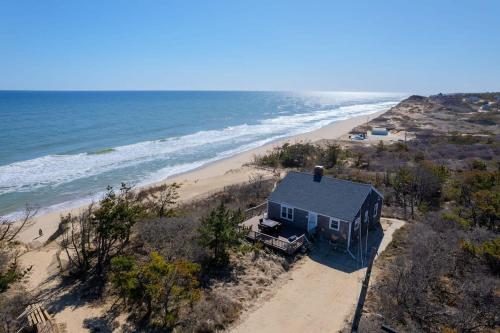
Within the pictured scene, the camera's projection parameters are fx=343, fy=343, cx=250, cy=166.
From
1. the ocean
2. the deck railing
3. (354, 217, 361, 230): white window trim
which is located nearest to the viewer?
the deck railing

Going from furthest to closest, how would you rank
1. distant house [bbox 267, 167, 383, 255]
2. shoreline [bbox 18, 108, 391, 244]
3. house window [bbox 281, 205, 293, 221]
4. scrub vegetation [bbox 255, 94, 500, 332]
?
shoreline [bbox 18, 108, 391, 244]
house window [bbox 281, 205, 293, 221]
distant house [bbox 267, 167, 383, 255]
scrub vegetation [bbox 255, 94, 500, 332]

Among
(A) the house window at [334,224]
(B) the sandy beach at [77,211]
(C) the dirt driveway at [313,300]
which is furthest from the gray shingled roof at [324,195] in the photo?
(B) the sandy beach at [77,211]

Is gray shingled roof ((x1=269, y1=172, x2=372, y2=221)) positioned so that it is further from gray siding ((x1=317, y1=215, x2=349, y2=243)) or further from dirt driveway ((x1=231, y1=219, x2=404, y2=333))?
dirt driveway ((x1=231, y1=219, x2=404, y2=333))

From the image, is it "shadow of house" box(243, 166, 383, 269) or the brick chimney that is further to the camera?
the brick chimney

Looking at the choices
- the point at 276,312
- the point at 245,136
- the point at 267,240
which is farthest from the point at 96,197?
the point at 245,136

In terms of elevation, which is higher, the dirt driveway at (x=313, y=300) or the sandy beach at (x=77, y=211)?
the dirt driveway at (x=313, y=300)

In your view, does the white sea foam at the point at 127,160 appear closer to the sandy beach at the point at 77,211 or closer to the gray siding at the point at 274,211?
the sandy beach at the point at 77,211

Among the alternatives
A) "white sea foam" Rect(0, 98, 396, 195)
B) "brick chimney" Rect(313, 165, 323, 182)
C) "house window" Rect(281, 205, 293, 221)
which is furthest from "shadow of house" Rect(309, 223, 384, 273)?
"white sea foam" Rect(0, 98, 396, 195)

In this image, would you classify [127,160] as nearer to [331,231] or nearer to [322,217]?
[322,217]
